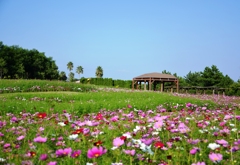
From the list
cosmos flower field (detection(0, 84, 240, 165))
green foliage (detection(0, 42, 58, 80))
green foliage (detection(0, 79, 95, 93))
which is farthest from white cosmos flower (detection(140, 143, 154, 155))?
green foliage (detection(0, 42, 58, 80))

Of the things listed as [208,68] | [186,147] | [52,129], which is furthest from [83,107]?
[208,68]

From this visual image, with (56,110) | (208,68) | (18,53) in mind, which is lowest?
(56,110)

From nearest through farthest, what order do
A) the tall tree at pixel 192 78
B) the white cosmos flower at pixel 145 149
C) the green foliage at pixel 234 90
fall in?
the white cosmos flower at pixel 145 149 < the green foliage at pixel 234 90 < the tall tree at pixel 192 78

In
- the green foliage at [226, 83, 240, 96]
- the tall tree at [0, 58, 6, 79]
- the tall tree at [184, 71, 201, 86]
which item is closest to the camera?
the green foliage at [226, 83, 240, 96]

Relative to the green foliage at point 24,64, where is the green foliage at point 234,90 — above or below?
below

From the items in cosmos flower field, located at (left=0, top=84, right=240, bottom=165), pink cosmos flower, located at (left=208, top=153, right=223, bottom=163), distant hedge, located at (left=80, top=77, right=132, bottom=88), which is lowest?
cosmos flower field, located at (left=0, top=84, right=240, bottom=165)

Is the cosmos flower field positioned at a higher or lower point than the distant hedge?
lower

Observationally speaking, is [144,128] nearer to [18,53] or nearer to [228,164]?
[228,164]

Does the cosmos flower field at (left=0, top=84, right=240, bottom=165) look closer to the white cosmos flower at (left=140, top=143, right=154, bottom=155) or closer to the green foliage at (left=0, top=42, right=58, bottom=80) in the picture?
the white cosmos flower at (left=140, top=143, right=154, bottom=155)

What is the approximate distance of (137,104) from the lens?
863 centimetres

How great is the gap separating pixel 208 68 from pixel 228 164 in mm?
35578

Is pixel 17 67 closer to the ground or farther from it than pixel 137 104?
farther from it

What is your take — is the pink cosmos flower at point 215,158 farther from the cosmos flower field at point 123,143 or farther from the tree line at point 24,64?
the tree line at point 24,64

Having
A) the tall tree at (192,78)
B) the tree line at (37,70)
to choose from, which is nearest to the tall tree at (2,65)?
the tree line at (37,70)
